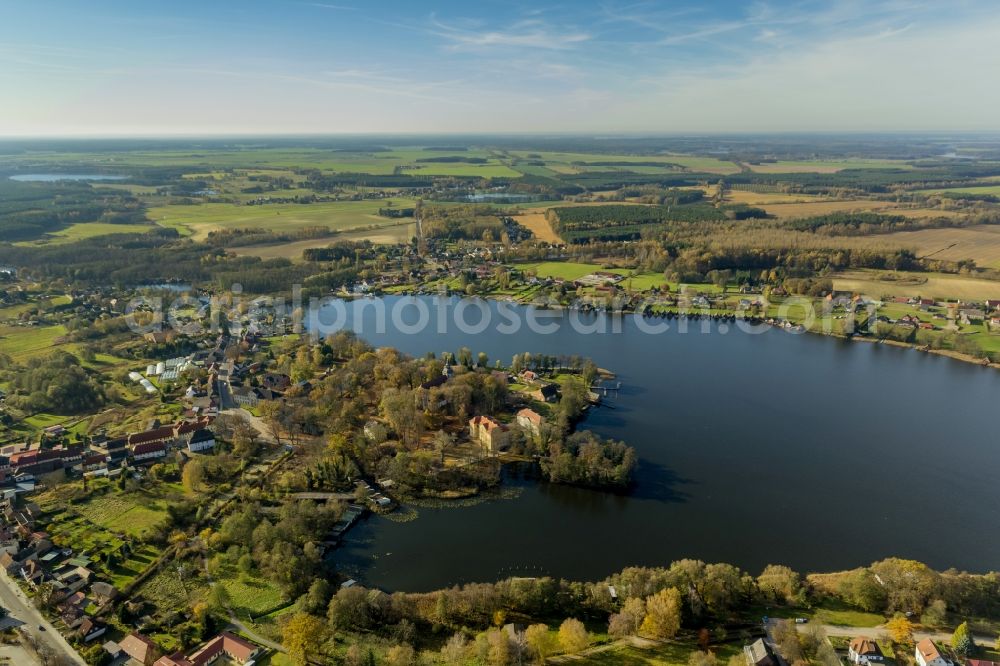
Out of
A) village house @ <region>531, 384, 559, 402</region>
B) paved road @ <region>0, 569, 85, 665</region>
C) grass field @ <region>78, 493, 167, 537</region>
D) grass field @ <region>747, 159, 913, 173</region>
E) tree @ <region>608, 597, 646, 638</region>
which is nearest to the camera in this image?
paved road @ <region>0, 569, 85, 665</region>

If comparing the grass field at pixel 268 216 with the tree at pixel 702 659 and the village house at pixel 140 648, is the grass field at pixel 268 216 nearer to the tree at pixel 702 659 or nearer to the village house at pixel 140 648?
the village house at pixel 140 648

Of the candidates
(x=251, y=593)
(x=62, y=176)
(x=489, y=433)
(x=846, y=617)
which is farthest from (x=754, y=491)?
(x=62, y=176)

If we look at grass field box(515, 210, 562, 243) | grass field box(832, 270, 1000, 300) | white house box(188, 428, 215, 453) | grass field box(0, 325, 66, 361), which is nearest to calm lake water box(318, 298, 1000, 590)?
white house box(188, 428, 215, 453)

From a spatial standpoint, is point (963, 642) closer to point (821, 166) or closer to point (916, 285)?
point (916, 285)

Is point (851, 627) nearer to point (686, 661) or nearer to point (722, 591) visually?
point (722, 591)

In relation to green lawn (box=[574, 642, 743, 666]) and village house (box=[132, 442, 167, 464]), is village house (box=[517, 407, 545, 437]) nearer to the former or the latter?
green lawn (box=[574, 642, 743, 666])
